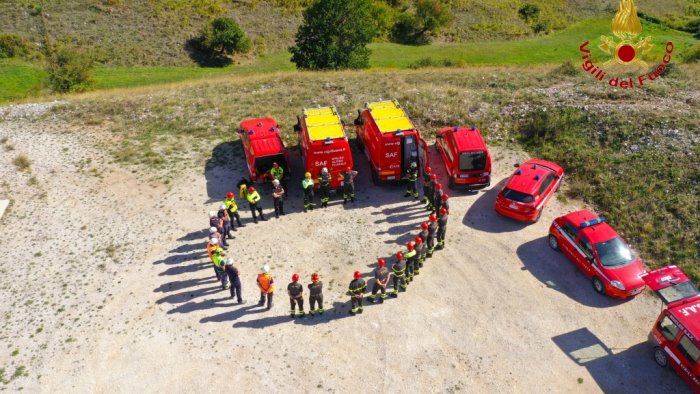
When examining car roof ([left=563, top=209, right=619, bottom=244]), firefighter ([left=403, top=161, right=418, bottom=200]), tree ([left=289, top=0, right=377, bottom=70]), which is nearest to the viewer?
car roof ([left=563, top=209, right=619, bottom=244])

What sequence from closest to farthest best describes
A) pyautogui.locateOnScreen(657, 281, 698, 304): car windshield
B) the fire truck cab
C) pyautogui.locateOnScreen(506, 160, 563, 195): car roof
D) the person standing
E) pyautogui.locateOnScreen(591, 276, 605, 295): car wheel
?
the fire truck cab < pyautogui.locateOnScreen(657, 281, 698, 304): car windshield < the person standing < pyautogui.locateOnScreen(591, 276, 605, 295): car wheel < pyautogui.locateOnScreen(506, 160, 563, 195): car roof

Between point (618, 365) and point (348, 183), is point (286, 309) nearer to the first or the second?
point (348, 183)

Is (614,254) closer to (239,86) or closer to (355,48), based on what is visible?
(239,86)

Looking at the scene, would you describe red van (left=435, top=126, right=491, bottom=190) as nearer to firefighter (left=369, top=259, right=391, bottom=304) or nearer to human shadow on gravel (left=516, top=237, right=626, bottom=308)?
human shadow on gravel (left=516, top=237, right=626, bottom=308)

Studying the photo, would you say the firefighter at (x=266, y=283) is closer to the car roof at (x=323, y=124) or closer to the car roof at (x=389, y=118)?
the car roof at (x=323, y=124)

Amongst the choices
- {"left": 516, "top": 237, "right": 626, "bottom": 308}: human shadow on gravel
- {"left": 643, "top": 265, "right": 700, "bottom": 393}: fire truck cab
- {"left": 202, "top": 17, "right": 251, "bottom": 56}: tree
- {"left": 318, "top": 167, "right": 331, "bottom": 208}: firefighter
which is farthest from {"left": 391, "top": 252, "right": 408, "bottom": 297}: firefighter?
{"left": 202, "top": 17, "right": 251, "bottom": 56}: tree

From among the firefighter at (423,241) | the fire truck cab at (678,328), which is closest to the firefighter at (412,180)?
the firefighter at (423,241)
